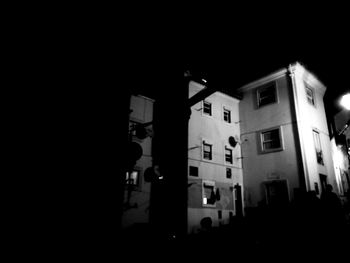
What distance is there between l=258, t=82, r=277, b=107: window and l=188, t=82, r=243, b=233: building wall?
258 cm

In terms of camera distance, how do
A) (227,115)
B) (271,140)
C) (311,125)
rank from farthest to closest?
(227,115) → (271,140) → (311,125)

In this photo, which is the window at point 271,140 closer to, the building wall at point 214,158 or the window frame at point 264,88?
the building wall at point 214,158

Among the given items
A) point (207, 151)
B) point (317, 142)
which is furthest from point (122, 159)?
point (317, 142)

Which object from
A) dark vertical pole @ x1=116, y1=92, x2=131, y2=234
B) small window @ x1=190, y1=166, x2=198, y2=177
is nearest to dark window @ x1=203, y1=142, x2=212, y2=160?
small window @ x1=190, y1=166, x2=198, y2=177

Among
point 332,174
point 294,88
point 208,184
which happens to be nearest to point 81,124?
point 208,184

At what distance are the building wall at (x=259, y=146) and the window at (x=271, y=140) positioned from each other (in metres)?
0.32

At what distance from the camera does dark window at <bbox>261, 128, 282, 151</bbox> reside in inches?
678

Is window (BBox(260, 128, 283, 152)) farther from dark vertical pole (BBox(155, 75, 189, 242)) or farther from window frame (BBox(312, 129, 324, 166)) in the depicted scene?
dark vertical pole (BBox(155, 75, 189, 242))

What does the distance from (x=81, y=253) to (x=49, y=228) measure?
1.14ft

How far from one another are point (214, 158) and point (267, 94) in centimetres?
731

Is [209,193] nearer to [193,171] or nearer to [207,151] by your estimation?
[193,171]

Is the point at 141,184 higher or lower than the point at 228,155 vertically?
lower

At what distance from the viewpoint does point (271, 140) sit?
695 inches

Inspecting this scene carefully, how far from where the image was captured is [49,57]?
199 cm
